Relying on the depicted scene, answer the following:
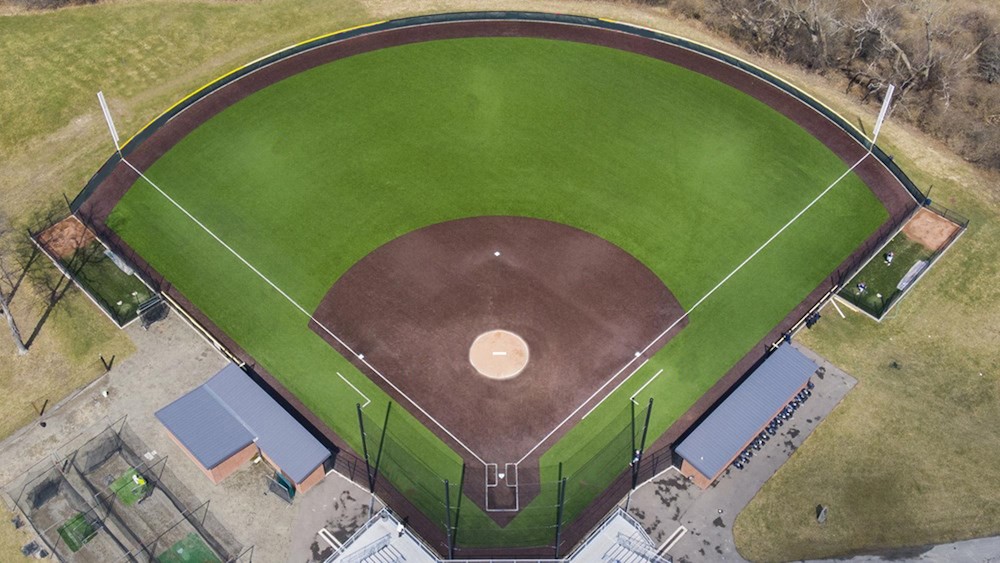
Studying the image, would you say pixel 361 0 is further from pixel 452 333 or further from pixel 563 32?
pixel 452 333

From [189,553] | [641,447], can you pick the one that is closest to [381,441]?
[189,553]

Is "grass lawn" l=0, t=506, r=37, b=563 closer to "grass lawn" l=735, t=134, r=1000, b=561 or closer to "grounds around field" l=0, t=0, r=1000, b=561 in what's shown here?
"grounds around field" l=0, t=0, r=1000, b=561

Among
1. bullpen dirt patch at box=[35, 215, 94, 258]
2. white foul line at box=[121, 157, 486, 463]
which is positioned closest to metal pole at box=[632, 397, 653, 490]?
white foul line at box=[121, 157, 486, 463]

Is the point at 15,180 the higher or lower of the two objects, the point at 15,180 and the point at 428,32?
the lower

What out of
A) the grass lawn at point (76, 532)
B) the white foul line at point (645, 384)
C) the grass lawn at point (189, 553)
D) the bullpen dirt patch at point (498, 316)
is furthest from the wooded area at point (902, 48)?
the grass lawn at point (76, 532)

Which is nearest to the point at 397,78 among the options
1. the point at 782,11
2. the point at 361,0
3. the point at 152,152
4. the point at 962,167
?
the point at 361,0

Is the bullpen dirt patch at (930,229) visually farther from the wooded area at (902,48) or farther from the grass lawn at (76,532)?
the grass lawn at (76,532)
